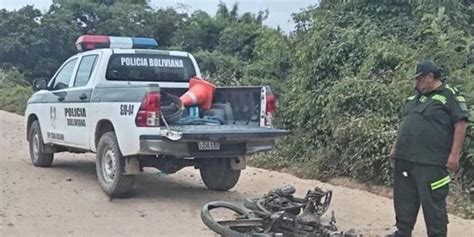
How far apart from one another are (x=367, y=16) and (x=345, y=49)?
157 cm

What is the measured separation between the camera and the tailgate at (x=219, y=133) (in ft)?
24.4

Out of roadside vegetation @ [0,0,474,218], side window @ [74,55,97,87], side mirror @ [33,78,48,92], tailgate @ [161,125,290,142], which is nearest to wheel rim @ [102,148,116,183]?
tailgate @ [161,125,290,142]

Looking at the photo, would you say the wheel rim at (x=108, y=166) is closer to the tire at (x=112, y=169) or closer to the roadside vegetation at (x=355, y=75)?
→ the tire at (x=112, y=169)

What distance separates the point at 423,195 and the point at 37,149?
6915mm

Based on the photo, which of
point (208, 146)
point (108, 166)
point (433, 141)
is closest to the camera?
point (433, 141)

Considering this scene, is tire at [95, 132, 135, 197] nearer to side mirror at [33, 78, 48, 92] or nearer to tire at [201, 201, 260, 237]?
tire at [201, 201, 260, 237]

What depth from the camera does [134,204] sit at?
26.3ft

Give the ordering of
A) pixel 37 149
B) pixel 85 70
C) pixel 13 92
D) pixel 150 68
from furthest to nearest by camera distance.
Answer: pixel 13 92 → pixel 37 149 → pixel 85 70 → pixel 150 68

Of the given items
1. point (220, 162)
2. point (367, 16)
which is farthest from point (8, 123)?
point (220, 162)

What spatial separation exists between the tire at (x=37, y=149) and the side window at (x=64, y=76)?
92cm

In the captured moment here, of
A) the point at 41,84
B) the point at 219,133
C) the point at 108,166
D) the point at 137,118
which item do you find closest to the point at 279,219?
the point at 219,133

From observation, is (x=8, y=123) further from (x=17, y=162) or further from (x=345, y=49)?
(x=345, y=49)

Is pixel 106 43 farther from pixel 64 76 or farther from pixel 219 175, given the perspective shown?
pixel 219 175

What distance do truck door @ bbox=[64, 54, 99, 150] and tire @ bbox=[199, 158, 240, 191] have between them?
1.60 meters
